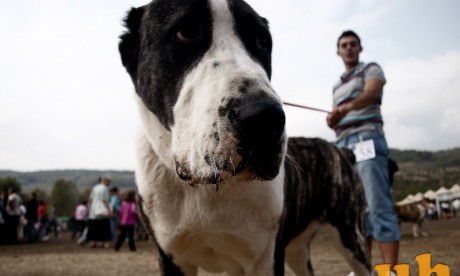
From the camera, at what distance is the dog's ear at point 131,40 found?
Answer: 2416 millimetres

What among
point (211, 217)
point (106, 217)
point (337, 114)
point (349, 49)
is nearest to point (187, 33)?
point (211, 217)

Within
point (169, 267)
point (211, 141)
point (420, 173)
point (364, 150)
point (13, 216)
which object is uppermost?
point (211, 141)

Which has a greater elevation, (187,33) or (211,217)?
(187,33)

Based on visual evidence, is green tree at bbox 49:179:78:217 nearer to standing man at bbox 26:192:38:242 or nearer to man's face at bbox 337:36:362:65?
standing man at bbox 26:192:38:242

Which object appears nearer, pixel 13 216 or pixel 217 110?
pixel 217 110

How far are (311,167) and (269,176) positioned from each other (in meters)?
1.66

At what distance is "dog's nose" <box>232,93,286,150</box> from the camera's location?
57.4 inches

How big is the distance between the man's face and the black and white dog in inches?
73.0

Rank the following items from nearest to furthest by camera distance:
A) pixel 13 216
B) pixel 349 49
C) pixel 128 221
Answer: pixel 349 49 → pixel 128 221 → pixel 13 216

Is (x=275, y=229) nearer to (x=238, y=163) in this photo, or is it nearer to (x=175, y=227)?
(x=175, y=227)

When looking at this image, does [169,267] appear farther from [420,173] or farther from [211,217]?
[420,173]

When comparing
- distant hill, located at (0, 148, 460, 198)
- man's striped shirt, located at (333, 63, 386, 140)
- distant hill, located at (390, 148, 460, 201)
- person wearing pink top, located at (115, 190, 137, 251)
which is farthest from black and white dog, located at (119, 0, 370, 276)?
distant hill, located at (390, 148, 460, 201)

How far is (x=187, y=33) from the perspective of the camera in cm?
199

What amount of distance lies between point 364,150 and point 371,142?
101 millimetres
